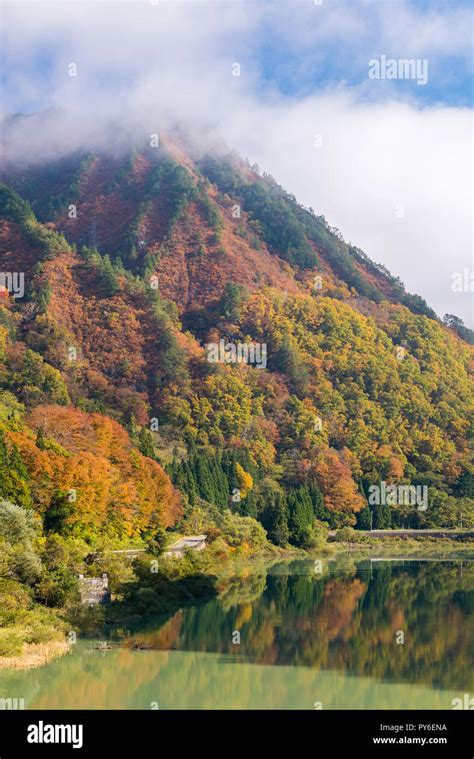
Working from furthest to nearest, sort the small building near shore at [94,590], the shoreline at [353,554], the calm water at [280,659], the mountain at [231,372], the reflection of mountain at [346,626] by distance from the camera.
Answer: the mountain at [231,372], the shoreline at [353,554], the small building near shore at [94,590], the reflection of mountain at [346,626], the calm water at [280,659]

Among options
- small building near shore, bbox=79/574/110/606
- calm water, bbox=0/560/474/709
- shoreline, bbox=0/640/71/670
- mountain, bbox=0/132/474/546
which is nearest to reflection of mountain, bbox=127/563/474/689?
calm water, bbox=0/560/474/709

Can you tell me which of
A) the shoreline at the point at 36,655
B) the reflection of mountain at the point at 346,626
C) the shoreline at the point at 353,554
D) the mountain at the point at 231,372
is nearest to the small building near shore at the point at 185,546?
the shoreline at the point at 353,554

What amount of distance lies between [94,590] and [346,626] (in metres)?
11.3

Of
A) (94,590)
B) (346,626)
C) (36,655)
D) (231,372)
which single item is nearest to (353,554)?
(346,626)

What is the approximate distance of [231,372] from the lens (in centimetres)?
12988

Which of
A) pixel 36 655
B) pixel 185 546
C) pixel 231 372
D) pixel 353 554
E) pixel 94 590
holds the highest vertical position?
pixel 231 372

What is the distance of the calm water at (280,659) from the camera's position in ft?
97.0

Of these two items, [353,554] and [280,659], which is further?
[353,554]

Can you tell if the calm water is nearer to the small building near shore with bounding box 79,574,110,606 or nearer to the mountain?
the small building near shore with bounding box 79,574,110,606

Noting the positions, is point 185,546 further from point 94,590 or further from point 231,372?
point 231,372

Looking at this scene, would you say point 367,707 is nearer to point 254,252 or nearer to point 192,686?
point 192,686

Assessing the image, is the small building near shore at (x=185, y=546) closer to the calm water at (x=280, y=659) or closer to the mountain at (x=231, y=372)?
the mountain at (x=231, y=372)

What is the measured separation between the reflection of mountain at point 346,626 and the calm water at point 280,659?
6 centimetres
